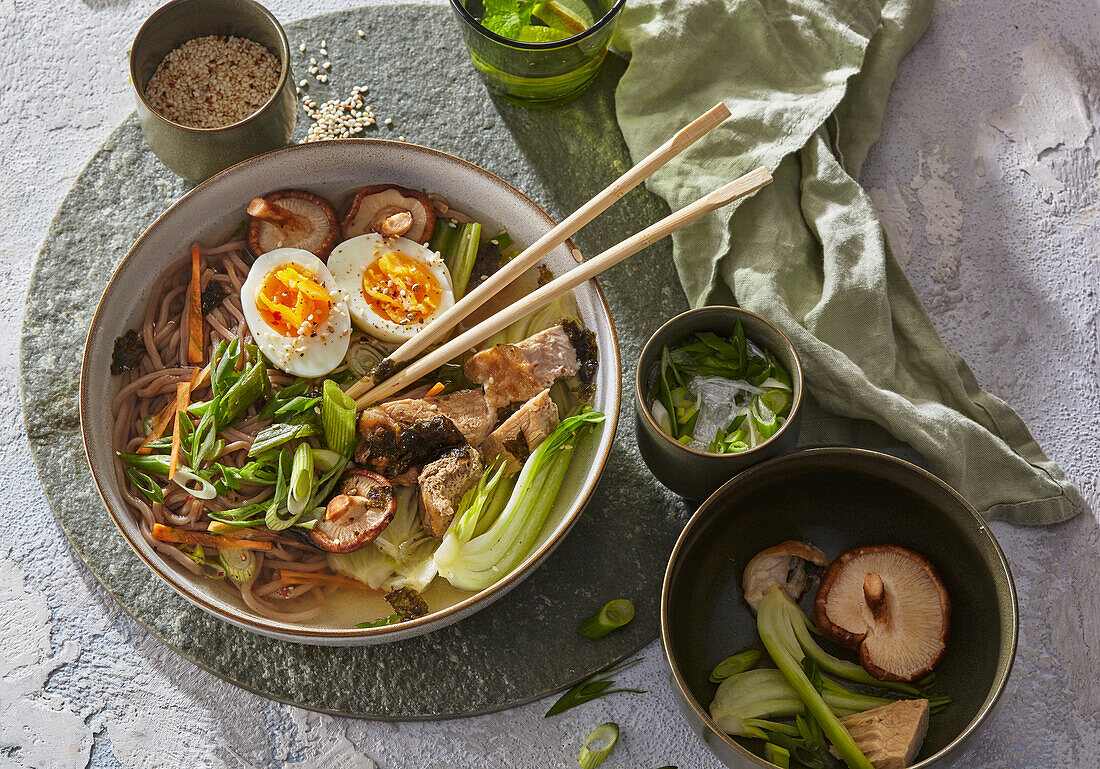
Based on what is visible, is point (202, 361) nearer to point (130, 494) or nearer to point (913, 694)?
point (130, 494)

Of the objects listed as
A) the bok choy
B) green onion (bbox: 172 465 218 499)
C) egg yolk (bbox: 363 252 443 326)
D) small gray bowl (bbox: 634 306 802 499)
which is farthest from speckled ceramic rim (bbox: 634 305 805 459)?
green onion (bbox: 172 465 218 499)

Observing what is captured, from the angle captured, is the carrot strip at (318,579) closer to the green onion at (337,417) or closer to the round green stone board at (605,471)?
the round green stone board at (605,471)

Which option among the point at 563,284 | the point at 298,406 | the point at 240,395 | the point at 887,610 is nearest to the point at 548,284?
the point at 563,284

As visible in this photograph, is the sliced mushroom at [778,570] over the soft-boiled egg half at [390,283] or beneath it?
beneath

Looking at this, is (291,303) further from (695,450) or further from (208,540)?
(695,450)

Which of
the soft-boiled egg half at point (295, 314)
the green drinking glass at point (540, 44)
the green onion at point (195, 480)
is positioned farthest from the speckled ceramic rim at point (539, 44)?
the green onion at point (195, 480)

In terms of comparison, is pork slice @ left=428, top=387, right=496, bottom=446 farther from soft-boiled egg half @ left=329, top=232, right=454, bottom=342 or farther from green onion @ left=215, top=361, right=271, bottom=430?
green onion @ left=215, top=361, right=271, bottom=430

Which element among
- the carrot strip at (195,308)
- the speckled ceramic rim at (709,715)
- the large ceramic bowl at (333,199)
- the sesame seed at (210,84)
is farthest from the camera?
the sesame seed at (210,84)
